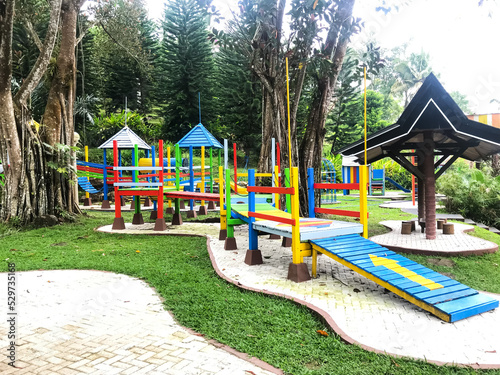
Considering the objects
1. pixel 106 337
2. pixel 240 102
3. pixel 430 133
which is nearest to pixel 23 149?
pixel 106 337

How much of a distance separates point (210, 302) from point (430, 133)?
17.7 feet

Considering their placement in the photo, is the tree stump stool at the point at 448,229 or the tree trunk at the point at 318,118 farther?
the tree trunk at the point at 318,118

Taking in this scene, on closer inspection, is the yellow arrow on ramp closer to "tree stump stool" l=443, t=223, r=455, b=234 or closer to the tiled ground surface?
the tiled ground surface

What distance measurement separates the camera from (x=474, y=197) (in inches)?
464

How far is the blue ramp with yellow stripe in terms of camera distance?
400 centimetres

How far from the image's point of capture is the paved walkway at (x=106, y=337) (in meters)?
3.09

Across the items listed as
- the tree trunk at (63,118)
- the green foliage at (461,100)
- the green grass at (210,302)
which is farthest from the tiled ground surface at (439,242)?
the green foliage at (461,100)

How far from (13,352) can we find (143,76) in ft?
96.3

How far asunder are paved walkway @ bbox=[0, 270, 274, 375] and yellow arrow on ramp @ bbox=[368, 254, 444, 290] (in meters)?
2.19

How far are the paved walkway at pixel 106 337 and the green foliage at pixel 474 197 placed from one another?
997 centimetres

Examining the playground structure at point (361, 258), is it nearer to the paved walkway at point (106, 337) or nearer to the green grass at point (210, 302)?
the green grass at point (210, 302)

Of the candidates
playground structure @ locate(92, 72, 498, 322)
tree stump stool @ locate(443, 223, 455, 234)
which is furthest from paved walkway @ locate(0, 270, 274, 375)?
tree stump stool @ locate(443, 223, 455, 234)

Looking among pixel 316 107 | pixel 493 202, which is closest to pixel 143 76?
pixel 316 107

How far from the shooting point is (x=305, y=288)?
501cm
